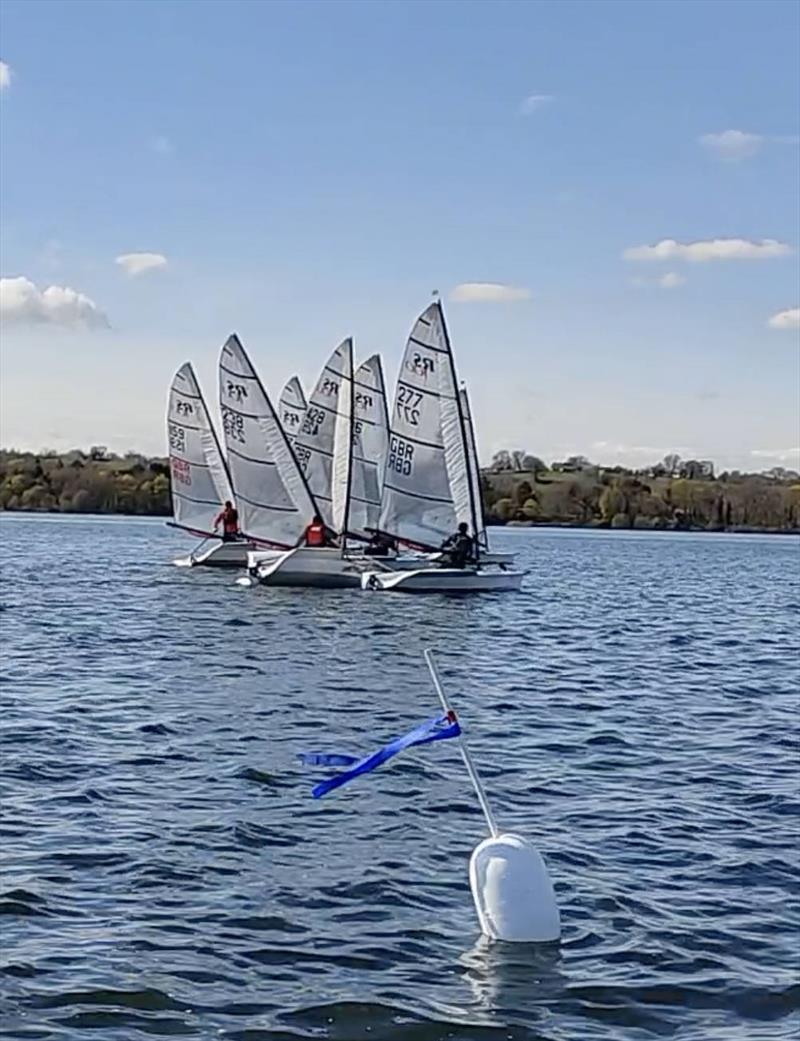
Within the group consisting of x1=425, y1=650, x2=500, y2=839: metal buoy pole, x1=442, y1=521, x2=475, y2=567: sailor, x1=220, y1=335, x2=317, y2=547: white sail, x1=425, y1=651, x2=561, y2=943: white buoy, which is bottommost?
x1=425, y1=651, x2=561, y2=943: white buoy

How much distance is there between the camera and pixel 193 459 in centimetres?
5306

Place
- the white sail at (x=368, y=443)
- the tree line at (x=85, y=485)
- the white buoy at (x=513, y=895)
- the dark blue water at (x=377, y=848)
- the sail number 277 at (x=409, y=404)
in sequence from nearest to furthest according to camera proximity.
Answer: the dark blue water at (x=377, y=848) → the white buoy at (x=513, y=895) → the sail number 277 at (x=409, y=404) → the white sail at (x=368, y=443) → the tree line at (x=85, y=485)

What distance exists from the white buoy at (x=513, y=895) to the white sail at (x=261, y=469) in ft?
114

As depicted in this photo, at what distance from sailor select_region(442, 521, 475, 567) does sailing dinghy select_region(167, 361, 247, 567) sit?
12.7 meters

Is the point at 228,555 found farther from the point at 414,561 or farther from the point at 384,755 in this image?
the point at 384,755

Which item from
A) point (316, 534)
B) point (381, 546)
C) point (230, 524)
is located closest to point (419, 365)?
point (381, 546)

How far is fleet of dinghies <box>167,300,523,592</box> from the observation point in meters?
41.8

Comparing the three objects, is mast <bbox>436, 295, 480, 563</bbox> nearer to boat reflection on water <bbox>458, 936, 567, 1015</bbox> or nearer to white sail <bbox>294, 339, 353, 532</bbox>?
white sail <bbox>294, 339, 353, 532</bbox>

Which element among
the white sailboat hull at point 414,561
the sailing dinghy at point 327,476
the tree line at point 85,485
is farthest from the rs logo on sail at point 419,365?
the tree line at point 85,485

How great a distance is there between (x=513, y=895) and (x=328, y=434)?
40.7 meters

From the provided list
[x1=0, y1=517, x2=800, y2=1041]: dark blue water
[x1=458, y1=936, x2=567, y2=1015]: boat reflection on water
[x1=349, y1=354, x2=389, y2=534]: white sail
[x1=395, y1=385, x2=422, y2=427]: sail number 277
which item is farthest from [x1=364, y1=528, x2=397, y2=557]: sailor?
[x1=458, y1=936, x2=567, y2=1015]: boat reflection on water

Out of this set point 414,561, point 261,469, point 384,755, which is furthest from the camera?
point 261,469

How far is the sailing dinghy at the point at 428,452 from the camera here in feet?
140

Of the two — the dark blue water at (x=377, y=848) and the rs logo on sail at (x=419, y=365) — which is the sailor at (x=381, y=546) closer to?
the rs logo on sail at (x=419, y=365)
